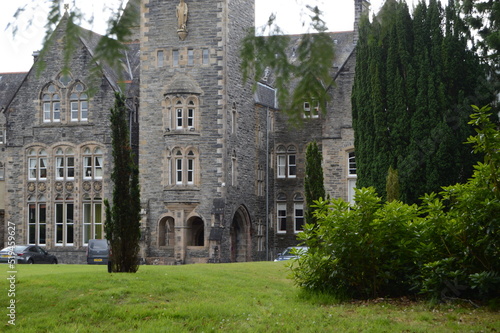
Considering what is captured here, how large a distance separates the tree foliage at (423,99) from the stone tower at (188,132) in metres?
8.54

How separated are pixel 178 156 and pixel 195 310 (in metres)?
24.0

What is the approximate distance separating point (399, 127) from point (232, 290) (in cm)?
1542

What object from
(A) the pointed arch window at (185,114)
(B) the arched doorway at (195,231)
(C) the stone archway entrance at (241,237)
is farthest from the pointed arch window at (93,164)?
(C) the stone archway entrance at (241,237)

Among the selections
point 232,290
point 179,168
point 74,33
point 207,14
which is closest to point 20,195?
point 179,168

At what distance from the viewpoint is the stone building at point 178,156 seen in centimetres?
3588

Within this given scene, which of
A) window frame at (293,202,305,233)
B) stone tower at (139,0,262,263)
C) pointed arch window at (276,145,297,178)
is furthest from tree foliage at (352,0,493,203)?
pointed arch window at (276,145,297,178)

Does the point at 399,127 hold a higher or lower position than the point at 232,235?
higher

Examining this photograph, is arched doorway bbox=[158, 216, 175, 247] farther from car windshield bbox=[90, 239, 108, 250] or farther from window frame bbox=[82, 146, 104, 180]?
window frame bbox=[82, 146, 104, 180]

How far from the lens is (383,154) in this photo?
29.4m

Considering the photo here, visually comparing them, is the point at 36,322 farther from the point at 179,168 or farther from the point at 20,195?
the point at 20,195

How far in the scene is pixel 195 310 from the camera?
12555mm

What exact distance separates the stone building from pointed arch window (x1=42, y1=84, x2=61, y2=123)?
0.06 meters

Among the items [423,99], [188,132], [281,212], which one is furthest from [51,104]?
[423,99]

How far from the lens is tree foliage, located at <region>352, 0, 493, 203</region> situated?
27703 mm
